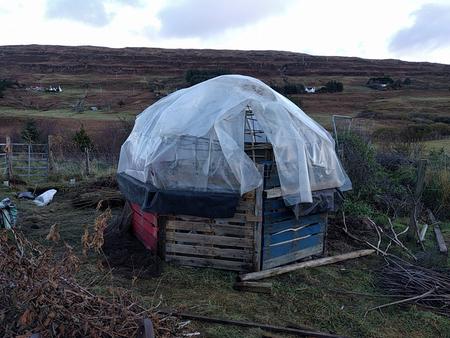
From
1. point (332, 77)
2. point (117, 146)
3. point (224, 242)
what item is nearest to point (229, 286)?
point (224, 242)

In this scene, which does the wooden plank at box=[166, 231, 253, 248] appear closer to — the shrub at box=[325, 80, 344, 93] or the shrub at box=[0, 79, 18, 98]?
the shrub at box=[0, 79, 18, 98]

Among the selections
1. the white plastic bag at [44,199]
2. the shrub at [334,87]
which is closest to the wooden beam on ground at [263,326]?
the white plastic bag at [44,199]

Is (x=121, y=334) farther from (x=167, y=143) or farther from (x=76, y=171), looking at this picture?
(x=76, y=171)

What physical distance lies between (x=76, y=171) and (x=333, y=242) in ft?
28.5

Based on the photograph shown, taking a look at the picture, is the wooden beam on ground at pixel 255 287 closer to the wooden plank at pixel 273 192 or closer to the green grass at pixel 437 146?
the wooden plank at pixel 273 192

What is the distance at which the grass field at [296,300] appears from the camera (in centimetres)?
468

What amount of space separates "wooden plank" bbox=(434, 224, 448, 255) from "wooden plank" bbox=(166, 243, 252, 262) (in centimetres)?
348

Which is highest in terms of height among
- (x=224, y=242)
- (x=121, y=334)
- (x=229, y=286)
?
(x=121, y=334)

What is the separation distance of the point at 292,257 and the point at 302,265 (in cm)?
22

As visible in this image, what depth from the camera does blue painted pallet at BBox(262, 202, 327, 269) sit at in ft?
19.0

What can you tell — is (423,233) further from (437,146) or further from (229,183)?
(437,146)

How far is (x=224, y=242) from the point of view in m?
5.79

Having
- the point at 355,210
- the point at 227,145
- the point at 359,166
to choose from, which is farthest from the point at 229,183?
the point at 359,166

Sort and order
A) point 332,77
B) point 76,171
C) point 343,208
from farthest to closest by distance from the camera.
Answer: point 332,77
point 76,171
point 343,208
